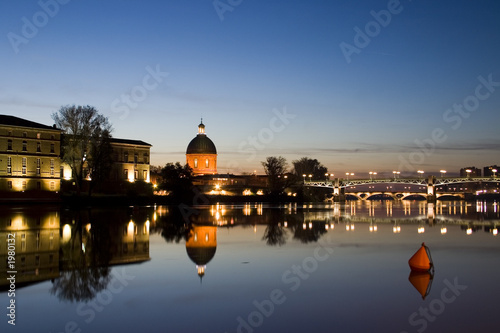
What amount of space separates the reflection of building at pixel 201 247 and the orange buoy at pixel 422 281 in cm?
699

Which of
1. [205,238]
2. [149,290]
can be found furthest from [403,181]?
[149,290]

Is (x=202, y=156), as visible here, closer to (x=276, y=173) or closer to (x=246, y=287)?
(x=276, y=173)

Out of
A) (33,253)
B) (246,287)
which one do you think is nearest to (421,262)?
(246,287)

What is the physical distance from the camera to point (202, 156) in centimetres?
18450

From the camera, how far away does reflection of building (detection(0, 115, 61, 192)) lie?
88.2m

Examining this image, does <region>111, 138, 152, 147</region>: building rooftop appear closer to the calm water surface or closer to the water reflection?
the water reflection

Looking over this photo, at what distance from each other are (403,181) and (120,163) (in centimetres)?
10980

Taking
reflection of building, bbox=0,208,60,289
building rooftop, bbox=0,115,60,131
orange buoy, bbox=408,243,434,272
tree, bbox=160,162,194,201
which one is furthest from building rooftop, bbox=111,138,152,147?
orange buoy, bbox=408,243,434,272

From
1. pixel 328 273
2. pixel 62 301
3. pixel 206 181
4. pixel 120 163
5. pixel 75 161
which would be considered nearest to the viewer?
pixel 62 301

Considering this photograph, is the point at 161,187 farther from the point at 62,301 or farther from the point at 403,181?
the point at 403,181

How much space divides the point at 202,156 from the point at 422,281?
6659 inches

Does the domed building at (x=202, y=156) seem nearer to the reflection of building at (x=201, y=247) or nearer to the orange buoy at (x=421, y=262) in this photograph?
the reflection of building at (x=201, y=247)

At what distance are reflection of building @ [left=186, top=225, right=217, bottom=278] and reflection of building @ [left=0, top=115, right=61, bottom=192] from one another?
2537 inches

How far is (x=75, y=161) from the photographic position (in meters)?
86.2
